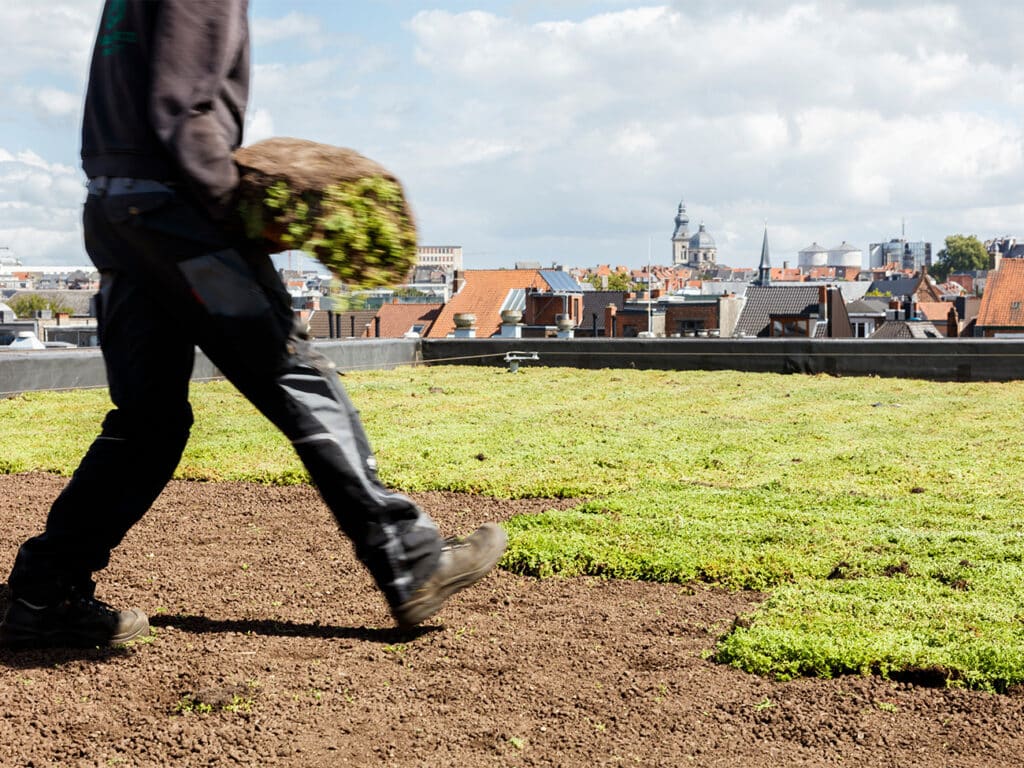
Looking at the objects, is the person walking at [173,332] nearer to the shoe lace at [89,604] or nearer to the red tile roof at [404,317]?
the shoe lace at [89,604]

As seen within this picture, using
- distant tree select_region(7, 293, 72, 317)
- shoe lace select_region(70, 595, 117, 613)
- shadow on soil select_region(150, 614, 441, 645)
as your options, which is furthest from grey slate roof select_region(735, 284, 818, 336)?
distant tree select_region(7, 293, 72, 317)

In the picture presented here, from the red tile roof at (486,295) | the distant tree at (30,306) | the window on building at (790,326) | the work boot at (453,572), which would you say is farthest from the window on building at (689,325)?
the work boot at (453,572)

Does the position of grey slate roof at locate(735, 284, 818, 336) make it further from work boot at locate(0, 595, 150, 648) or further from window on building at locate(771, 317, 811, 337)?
work boot at locate(0, 595, 150, 648)

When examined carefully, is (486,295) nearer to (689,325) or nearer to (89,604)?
(689,325)

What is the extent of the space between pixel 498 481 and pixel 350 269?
9.40 feet

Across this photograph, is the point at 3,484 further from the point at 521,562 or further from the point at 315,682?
the point at 315,682

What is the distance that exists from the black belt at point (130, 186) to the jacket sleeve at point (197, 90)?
4.1 inches

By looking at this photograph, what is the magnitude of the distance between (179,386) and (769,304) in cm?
6787

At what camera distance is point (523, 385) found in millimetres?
11531

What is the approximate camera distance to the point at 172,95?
8.54 ft

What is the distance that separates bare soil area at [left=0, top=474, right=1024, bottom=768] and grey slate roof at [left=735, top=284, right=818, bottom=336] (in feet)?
207

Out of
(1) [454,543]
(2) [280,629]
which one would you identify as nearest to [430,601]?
(1) [454,543]

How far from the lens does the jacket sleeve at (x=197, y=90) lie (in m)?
2.60

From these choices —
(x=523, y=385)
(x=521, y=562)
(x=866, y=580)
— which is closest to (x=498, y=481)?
(x=521, y=562)
